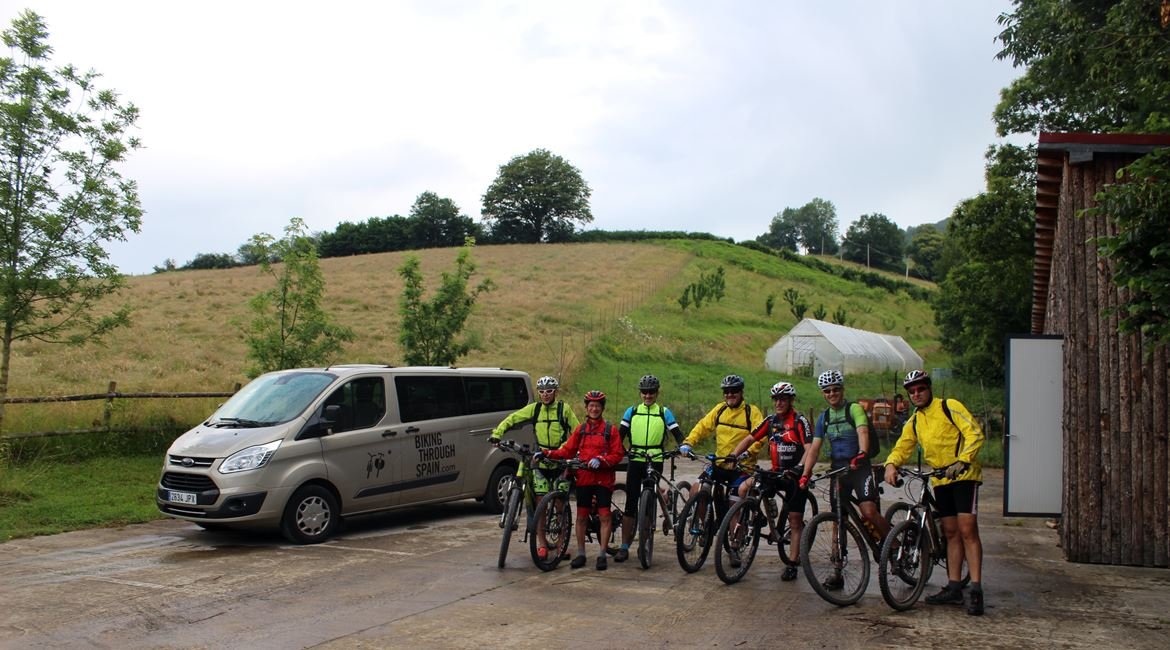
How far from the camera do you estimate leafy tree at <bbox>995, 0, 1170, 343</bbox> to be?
22.3ft

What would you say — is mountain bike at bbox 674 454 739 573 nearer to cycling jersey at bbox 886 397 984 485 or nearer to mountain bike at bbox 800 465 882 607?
mountain bike at bbox 800 465 882 607

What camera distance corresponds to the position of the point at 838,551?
7.40 meters

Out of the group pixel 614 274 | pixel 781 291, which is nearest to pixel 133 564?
pixel 614 274

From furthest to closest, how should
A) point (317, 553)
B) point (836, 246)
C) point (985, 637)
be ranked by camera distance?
point (836, 246) → point (317, 553) → point (985, 637)

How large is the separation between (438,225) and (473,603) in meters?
81.4

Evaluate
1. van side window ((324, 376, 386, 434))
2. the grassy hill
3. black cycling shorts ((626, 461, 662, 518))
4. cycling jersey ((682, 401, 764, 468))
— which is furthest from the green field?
cycling jersey ((682, 401, 764, 468))

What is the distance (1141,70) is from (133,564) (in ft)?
46.9

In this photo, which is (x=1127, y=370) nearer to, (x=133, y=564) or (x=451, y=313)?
(x=133, y=564)

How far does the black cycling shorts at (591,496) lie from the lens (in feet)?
29.0

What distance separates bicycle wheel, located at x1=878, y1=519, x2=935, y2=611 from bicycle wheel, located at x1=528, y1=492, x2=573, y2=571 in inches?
119

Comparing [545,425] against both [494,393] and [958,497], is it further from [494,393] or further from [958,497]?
[958,497]

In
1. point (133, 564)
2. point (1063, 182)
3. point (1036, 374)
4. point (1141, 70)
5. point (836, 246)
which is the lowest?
point (133, 564)

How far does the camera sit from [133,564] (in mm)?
8703

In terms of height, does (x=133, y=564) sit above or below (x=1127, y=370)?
below
